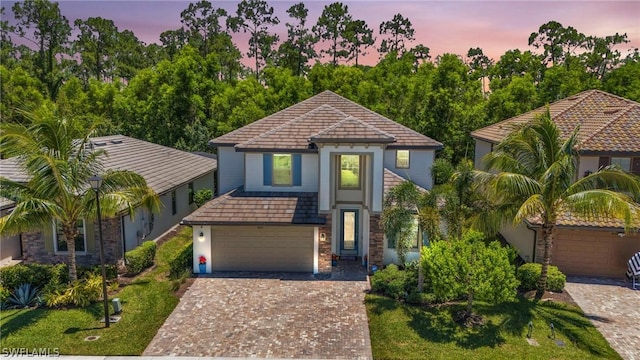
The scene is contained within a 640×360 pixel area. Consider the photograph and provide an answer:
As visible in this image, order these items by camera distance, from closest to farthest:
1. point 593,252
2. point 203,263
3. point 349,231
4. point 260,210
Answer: point 593,252, point 203,263, point 260,210, point 349,231

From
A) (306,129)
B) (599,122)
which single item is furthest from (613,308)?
(306,129)

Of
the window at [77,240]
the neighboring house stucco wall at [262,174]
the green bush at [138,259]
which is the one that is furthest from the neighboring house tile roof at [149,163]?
the neighboring house stucco wall at [262,174]

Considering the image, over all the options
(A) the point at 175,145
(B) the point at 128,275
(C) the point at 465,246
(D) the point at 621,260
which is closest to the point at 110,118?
(A) the point at 175,145

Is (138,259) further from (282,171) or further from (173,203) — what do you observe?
(282,171)

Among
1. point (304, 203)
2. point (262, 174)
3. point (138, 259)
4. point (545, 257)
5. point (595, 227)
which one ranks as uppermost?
point (262, 174)

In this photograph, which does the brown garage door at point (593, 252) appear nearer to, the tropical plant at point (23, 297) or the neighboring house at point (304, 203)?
the neighboring house at point (304, 203)

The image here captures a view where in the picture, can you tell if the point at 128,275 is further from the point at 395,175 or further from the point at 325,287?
the point at 395,175
